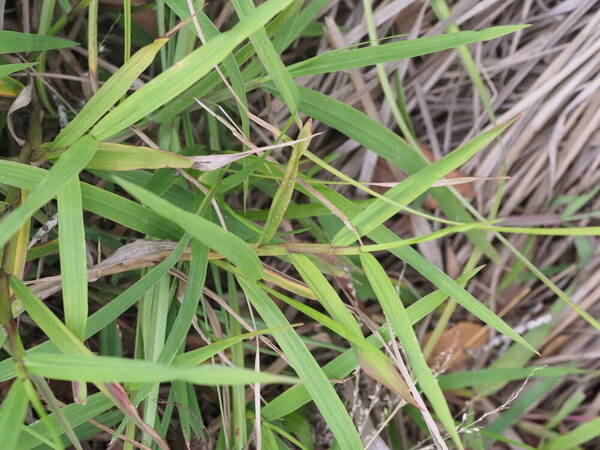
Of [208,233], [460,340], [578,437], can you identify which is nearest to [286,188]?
[208,233]

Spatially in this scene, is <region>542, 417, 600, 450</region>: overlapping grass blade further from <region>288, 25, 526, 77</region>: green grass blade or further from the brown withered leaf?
<region>288, 25, 526, 77</region>: green grass blade

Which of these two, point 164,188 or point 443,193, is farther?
point 443,193

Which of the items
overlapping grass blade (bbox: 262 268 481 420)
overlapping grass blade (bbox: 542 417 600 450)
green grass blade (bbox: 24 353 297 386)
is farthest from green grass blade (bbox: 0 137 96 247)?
overlapping grass blade (bbox: 542 417 600 450)

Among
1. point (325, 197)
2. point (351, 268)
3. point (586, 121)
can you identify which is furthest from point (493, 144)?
point (325, 197)

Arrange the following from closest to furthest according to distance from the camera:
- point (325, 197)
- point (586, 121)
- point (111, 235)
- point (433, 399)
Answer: point (433, 399) → point (325, 197) → point (111, 235) → point (586, 121)

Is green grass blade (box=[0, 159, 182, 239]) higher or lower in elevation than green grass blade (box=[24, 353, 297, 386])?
higher

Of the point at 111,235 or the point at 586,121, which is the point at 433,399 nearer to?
the point at 111,235

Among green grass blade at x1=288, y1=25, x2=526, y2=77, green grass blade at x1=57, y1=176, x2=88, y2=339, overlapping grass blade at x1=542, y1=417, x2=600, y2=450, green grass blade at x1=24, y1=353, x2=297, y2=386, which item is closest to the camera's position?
green grass blade at x1=24, y1=353, x2=297, y2=386
